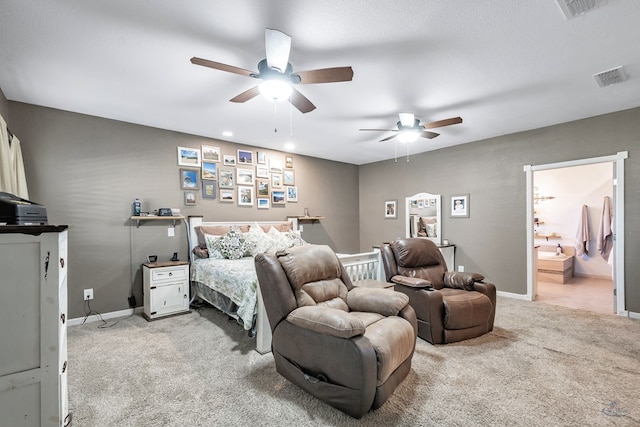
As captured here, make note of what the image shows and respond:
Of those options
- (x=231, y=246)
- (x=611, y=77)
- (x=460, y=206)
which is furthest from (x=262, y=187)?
(x=611, y=77)

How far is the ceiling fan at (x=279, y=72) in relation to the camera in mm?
1980

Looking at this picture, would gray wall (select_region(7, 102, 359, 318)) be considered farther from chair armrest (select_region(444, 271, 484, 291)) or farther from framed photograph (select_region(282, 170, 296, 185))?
chair armrest (select_region(444, 271, 484, 291))

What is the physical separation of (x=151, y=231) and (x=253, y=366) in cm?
269

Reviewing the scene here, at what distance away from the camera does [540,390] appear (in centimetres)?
210

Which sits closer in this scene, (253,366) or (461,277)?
(253,366)

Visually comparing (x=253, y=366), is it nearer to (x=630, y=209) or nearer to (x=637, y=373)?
(x=637, y=373)

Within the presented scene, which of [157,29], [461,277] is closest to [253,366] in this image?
[461,277]

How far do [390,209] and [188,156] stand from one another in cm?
423

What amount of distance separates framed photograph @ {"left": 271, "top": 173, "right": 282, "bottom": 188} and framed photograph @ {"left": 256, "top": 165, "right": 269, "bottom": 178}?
13 centimetres

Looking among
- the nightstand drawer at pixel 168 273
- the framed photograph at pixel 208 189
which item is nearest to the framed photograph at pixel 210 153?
the framed photograph at pixel 208 189

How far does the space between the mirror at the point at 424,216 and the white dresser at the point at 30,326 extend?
18.0ft

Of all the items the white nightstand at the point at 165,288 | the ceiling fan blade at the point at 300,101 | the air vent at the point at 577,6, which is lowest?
the white nightstand at the point at 165,288

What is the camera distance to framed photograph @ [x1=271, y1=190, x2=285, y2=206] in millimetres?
5444

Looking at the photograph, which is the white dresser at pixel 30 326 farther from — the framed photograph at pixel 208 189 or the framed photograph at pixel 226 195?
the framed photograph at pixel 226 195
